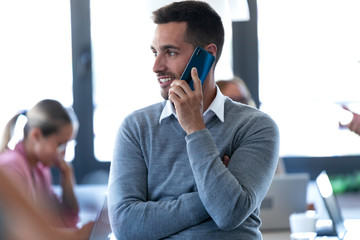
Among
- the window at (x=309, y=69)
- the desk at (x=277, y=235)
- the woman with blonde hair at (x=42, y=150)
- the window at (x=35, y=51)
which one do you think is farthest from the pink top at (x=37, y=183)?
the window at (x=309, y=69)

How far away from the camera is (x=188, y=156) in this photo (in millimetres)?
1713

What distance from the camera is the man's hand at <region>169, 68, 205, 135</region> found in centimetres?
169

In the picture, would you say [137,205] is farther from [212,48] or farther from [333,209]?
[333,209]

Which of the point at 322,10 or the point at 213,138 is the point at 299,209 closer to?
the point at 213,138

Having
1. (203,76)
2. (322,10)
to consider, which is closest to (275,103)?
(322,10)

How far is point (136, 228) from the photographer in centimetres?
169

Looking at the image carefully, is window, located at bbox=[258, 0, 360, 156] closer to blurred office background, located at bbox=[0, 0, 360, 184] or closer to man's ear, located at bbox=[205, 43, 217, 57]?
blurred office background, located at bbox=[0, 0, 360, 184]

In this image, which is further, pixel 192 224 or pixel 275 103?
pixel 275 103

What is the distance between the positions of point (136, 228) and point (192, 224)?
0.16 meters

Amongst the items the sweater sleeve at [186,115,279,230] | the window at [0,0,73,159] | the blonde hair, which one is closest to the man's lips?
the sweater sleeve at [186,115,279,230]

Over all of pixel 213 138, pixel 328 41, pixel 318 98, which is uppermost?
pixel 213 138

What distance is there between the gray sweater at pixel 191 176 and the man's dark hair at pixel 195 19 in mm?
230

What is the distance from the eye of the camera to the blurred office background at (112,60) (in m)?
5.16

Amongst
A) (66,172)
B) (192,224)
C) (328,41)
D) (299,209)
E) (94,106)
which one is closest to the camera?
(192,224)
